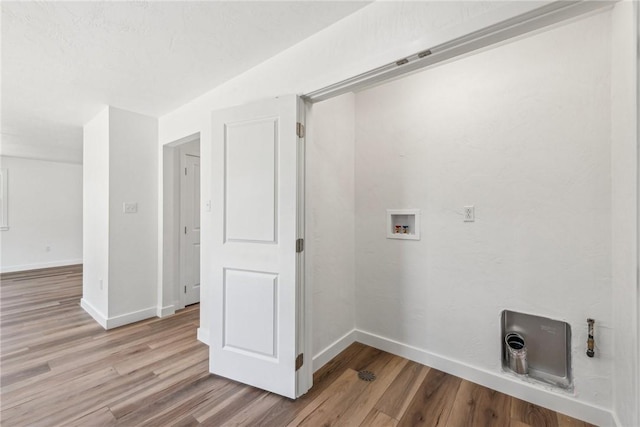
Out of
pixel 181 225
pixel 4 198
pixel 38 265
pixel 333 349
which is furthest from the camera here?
pixel 38 265

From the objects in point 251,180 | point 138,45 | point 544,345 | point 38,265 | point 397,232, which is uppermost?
point 138,45

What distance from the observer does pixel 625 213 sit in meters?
1.34

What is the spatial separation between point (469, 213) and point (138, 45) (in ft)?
8.73

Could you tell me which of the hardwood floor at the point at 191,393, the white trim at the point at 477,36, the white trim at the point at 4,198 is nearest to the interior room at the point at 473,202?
the hardwood floor at the point at 191,393

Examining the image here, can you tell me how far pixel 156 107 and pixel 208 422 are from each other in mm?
3039

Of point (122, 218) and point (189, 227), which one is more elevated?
point (122, 218)

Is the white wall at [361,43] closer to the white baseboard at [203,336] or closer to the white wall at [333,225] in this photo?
the white wall at [333,225]

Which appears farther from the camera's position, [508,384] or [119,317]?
[119,317]

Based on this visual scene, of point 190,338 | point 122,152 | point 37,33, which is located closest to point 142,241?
point 122,152

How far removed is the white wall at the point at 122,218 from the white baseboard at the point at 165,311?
74 mm

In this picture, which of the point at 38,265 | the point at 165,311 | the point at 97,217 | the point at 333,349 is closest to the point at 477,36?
the point at 333,349

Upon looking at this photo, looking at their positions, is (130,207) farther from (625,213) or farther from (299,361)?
(625,213)

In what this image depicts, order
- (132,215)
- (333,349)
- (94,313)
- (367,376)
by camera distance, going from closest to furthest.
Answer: (367,376) → (333,349) → (132,215) → (94,313)

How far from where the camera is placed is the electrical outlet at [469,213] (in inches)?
79.7
